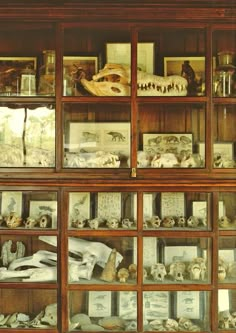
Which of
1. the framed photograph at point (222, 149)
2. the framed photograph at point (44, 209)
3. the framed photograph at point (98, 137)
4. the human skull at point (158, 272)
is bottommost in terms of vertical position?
the human skull at point (158, 272)

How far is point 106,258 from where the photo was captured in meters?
2.37

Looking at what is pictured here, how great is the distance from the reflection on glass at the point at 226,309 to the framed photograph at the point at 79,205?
2.67 feet

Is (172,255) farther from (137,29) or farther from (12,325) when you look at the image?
(137,29)

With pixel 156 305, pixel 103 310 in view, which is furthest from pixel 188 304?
pixel 103 310

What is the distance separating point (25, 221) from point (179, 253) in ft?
2.72

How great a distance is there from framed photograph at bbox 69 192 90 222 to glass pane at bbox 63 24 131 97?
526mm

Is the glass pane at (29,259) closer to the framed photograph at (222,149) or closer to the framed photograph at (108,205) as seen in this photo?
the framed photograph at (108,205)

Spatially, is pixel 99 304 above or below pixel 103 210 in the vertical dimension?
below

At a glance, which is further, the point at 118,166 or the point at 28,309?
the point at 28,309

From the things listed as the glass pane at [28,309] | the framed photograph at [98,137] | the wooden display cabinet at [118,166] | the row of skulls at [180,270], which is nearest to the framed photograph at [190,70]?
the wooden display cabinet at [118,166]

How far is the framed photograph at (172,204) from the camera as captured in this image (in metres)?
2.34

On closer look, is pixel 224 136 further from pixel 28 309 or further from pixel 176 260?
pixel 28 309

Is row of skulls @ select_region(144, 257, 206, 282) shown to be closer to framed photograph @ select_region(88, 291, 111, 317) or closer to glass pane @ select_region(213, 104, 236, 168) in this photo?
framed photograph @ select_region(88, 291, 111, 317)

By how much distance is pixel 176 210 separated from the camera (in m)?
2.37
